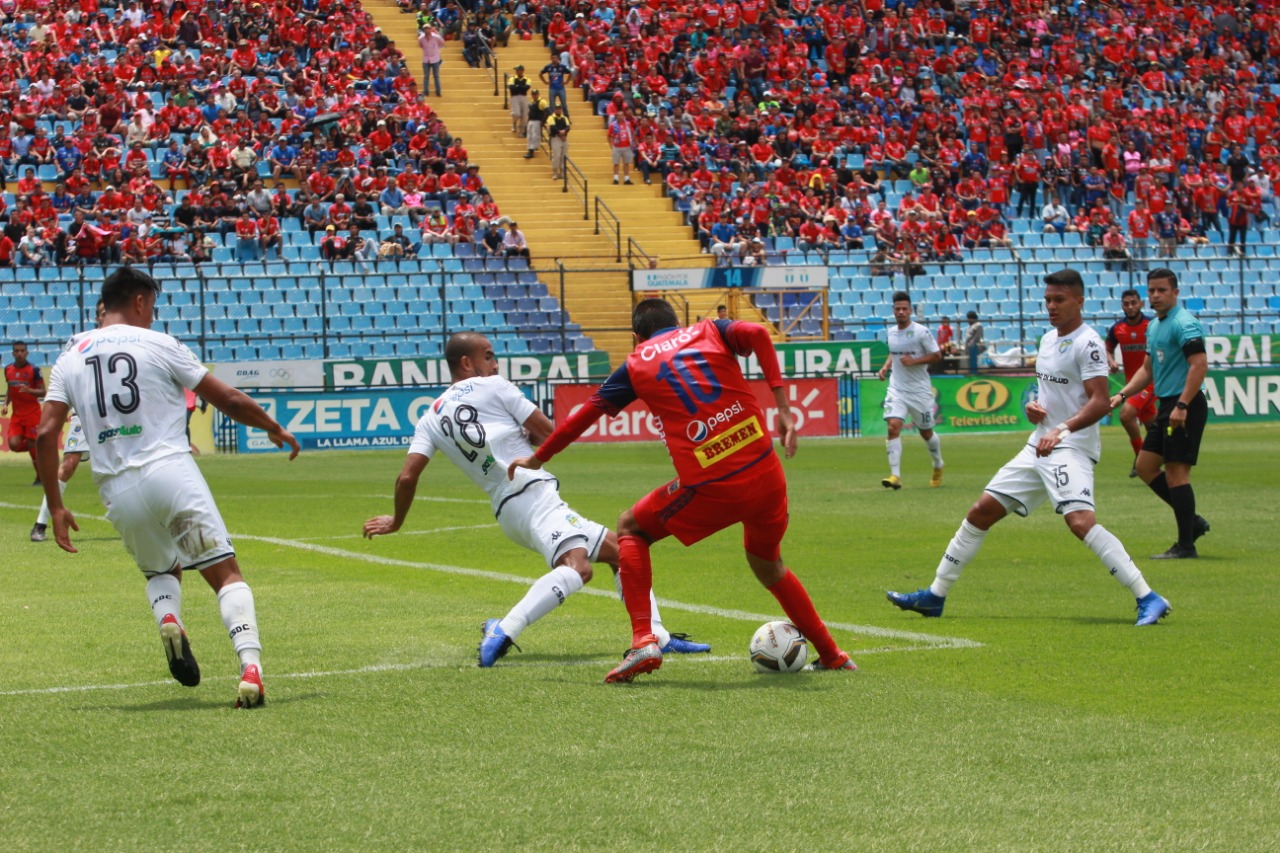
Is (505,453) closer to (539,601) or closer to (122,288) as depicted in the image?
(539,601)

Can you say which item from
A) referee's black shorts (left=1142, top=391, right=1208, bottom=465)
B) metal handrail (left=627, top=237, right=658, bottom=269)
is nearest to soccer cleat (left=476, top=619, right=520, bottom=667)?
referee's black shorts (left=1142, top=391, right=1208, bottom=465)

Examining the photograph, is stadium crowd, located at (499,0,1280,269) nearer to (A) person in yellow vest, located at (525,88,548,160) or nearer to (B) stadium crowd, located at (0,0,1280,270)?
(B) stadium crowd, located at (0,0,1280,270)

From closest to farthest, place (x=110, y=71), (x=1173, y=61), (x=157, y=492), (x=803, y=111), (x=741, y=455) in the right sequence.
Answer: (x=157, y=492) < (x=741, y=455) < (x=110, y=71) < (x=803, y=111) < (x=1173, y=61)

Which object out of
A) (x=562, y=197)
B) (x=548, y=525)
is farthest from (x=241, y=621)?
(x=562, y=197)

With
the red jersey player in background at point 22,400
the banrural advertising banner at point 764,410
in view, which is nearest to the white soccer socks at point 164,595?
the red jersey player in background at point 22,400

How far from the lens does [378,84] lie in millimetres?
40781

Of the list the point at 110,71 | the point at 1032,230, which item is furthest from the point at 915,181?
the point at 110,71

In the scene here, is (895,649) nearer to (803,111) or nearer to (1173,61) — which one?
(803,111)

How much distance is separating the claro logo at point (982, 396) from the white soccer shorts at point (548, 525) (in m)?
25.2

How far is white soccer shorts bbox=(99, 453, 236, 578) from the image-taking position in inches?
284

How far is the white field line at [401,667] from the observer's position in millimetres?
7871

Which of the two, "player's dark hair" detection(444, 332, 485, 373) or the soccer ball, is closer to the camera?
the soccer ball

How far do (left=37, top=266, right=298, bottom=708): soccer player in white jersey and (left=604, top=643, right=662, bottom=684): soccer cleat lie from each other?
1649mm

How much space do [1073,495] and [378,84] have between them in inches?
1311
